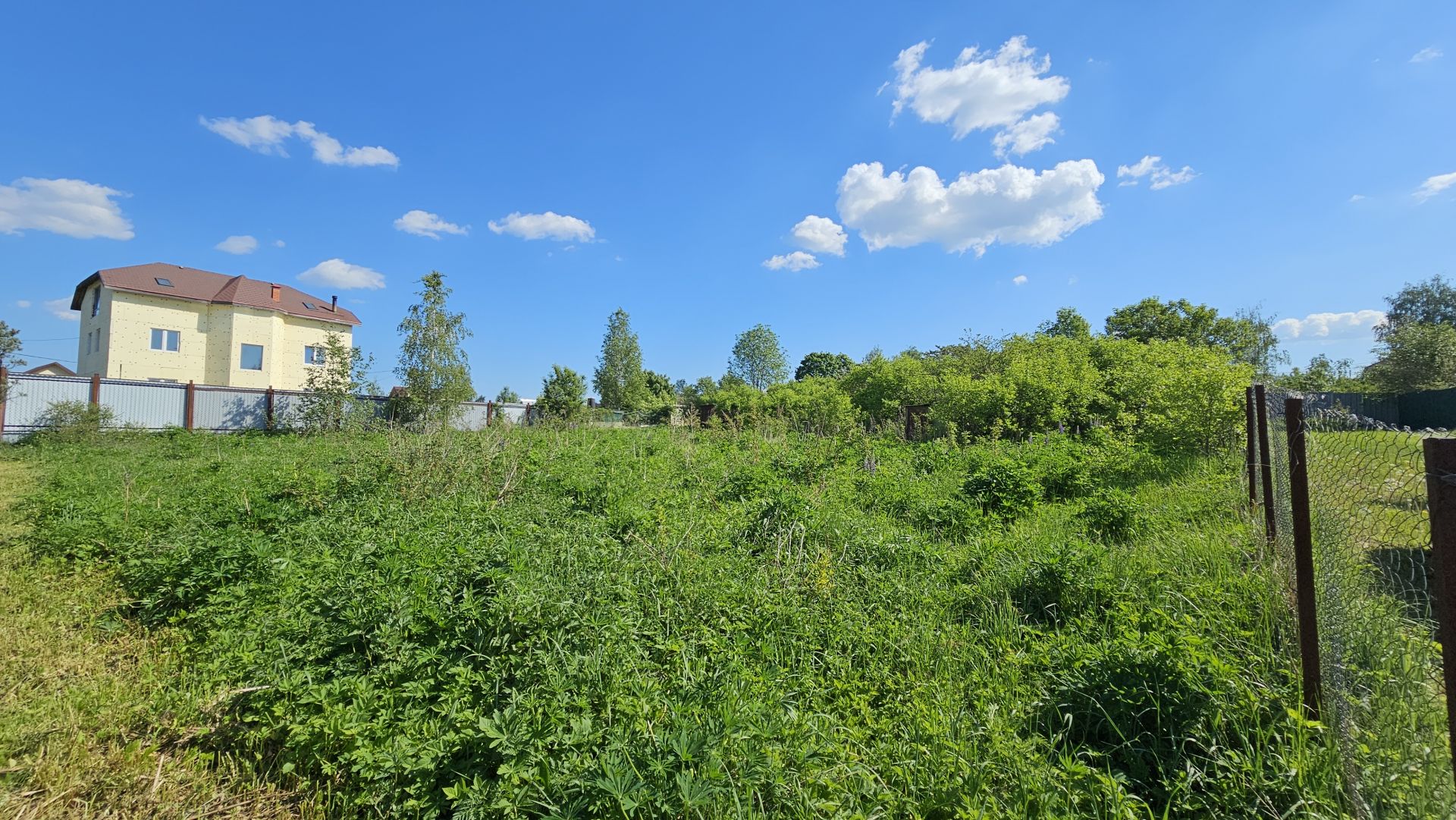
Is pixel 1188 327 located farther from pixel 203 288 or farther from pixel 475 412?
pixel 203 288

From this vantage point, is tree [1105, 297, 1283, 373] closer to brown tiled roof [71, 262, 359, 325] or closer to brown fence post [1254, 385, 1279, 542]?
brown fence post [1254, 385, 1279, 542]

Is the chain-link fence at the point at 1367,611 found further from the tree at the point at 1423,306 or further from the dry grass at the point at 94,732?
the tree at the point at 1423,306

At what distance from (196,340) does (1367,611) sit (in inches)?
1455

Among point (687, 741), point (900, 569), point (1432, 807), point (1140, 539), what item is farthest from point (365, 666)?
point (1140, 539)

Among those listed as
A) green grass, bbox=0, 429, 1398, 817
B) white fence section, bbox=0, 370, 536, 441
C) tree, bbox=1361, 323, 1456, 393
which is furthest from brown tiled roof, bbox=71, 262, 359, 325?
tree, bbox=1361, 323, 1456, 393

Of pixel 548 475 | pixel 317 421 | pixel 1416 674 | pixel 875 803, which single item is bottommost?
pixel 875 803

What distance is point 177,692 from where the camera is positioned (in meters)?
2.64

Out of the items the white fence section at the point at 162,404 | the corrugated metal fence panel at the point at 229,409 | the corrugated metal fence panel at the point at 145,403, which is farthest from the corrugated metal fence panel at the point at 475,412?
the corrugated metal fence panel at the point at 145,403

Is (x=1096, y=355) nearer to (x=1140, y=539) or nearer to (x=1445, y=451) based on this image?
(x=1140, y=539)

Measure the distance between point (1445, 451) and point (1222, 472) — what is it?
5993 mm

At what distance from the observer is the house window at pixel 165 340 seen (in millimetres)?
25641

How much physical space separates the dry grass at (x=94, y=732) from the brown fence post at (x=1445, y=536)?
3.23 m

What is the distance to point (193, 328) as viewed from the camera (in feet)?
87.8

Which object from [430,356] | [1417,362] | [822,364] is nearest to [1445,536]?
[430,356]
